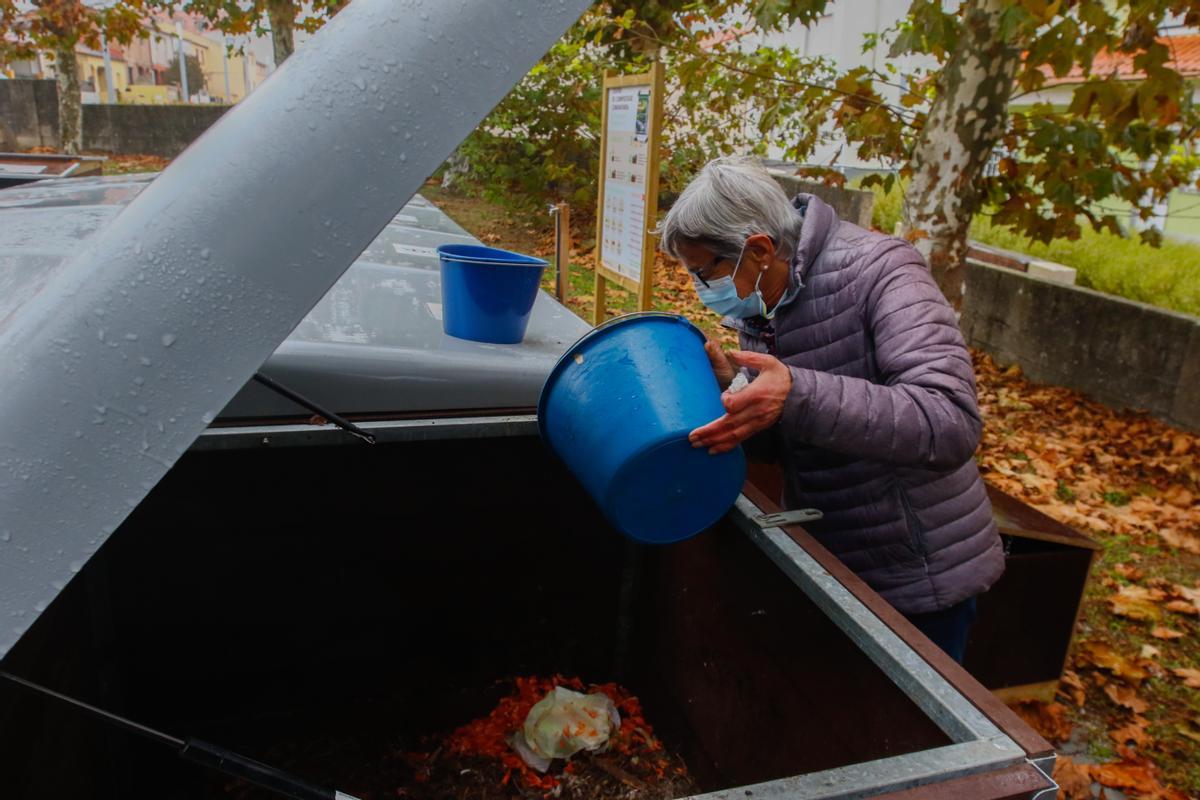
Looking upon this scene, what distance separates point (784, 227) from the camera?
1844mm

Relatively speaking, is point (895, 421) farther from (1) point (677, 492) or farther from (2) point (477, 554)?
(2) point (477, 554)

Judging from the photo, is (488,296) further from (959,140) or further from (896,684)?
(959,140)

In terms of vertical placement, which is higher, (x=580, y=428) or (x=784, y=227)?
(x=784, y=227)

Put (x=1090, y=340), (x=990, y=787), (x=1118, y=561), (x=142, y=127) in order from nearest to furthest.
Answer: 1. (x=990, y=787)
2. (x=1118, y=561)
3. (x=1090, y=340)
4. (x=142, y=127)

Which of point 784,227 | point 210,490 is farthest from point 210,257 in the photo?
point 210,490

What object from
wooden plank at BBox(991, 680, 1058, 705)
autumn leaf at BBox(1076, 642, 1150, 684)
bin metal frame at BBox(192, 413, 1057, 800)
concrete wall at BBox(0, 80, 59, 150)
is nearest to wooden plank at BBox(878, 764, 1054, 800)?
bin metal frame at BBox(192, 413, 1057, 800)

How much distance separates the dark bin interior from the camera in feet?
6.27

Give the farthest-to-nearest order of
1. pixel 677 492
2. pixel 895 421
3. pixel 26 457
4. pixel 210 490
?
pixel 210 490
pixel 677 492
pixel 895 421
pixel 26 457

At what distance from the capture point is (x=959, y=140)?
399cm

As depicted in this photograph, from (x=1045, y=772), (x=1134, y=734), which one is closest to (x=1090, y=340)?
(x=1134, y=734)

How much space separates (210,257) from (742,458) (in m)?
1.20

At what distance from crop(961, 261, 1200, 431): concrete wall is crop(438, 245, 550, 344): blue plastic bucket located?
4.94 m

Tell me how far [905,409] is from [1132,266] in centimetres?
650

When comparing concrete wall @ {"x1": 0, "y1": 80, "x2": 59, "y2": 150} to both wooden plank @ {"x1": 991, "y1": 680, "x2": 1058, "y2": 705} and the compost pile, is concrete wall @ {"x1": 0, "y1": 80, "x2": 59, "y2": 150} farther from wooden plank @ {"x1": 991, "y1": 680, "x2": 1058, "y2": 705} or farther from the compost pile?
wooden plank @ {"x1": 991, "y1": 680, "x2": 1058, "y2": 705}
